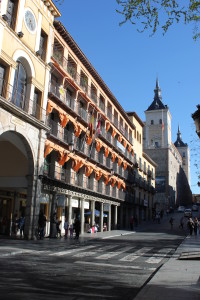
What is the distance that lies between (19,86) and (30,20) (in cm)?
472

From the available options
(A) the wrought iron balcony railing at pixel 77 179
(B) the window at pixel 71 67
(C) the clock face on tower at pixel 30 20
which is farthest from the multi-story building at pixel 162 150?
(C) the clock face on tower at pixel 30 20

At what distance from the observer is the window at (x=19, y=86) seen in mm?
18959

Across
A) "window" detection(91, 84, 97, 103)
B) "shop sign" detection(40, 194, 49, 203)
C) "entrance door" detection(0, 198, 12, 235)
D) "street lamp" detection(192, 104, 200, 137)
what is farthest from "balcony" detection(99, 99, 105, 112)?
"street lamp" detection(192, 104, 200, 137)

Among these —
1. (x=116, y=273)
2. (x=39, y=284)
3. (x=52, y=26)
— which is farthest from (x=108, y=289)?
(x=52, y=26)

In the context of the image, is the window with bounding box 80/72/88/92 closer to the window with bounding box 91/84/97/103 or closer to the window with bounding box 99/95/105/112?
the window with bounding box 91/84/97/103

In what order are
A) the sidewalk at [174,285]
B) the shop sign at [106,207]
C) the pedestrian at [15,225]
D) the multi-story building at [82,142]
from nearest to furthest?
the sidewalk at [174,285] → the pedestrian at [15,225] → the multi-story building at [82,142] → the shop sign at [106,207]

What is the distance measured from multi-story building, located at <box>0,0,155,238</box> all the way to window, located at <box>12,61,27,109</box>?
6cm

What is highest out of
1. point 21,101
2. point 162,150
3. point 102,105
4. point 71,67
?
point 162,150

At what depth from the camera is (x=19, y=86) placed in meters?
19.5

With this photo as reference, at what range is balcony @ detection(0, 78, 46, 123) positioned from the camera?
A: 17688 millimetres

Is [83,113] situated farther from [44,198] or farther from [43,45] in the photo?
[44,198]

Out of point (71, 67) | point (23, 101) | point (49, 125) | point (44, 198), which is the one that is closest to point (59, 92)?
point (49, 125)

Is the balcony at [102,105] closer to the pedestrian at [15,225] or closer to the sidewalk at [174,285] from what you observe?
the pedestrian at [15,225]

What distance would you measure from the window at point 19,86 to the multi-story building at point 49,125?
60 millimetres
